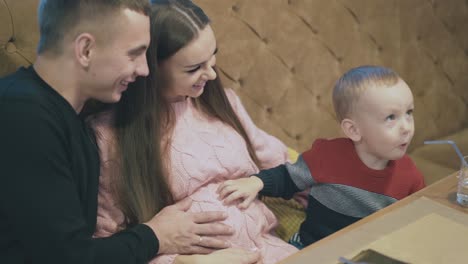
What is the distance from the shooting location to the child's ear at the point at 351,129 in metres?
1.46

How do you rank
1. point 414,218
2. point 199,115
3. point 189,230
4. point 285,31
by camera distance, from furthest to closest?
1. point 285,31
2. point 199,115
3. point 189,230
4. point 414,218

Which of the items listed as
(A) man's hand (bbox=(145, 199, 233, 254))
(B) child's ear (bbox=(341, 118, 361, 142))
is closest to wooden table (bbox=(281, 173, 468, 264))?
(B) child's ear (bbox=(341, 118, 361, 142))

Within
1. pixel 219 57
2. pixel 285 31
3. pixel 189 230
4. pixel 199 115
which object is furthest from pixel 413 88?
pixel 189 230

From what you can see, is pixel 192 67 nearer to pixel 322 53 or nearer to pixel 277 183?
pixel 277 183

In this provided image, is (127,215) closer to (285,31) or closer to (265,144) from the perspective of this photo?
(265,144)

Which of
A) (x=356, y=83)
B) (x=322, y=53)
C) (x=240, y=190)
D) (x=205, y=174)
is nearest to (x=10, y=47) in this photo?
(x=205, y=174)

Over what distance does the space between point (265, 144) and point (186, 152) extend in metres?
0.37

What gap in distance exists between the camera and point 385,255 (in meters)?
1.05

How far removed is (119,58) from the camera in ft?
4.12

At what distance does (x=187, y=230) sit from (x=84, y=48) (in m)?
0.53

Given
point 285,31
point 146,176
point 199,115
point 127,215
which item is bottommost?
point 127,215

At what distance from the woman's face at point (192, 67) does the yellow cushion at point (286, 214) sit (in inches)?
20.7

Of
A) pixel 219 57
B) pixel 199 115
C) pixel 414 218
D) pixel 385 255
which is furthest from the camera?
→ pixel 219 57

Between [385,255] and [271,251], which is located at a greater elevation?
[385,255]
